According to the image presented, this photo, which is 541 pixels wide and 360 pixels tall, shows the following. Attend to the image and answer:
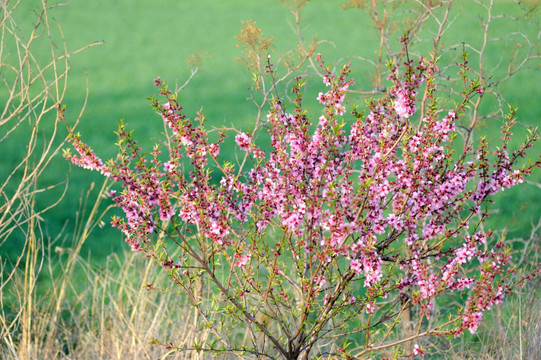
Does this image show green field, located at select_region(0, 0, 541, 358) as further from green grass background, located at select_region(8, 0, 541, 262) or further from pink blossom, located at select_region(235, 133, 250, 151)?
pink blossom, located at select_region(235, 133, 250, 151)

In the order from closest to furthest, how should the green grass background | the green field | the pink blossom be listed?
the pink blossom < the green field < the green grass background

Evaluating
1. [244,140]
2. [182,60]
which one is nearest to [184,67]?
[182,60]

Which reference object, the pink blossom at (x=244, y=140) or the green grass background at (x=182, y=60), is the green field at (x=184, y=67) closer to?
the green grass background at (x=182, y=60)

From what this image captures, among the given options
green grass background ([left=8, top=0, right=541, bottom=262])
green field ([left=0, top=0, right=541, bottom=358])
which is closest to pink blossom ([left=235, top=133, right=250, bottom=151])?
green field ([left=0, top=0, right=541, bottom=358])

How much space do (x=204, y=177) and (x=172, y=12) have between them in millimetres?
12776

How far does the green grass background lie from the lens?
6.84 meters

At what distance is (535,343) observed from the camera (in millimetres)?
3146

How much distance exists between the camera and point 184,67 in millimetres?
11391

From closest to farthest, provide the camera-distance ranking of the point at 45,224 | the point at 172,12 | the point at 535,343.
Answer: the point at 535,343 → the point at 45,224 → the point at 172,12

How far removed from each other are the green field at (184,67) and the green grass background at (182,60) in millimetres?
19

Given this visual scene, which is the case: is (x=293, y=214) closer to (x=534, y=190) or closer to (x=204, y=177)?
(x=204, y=177)

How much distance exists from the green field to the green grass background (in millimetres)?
19

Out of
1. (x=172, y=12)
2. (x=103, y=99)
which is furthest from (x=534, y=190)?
(x=172, y=12)

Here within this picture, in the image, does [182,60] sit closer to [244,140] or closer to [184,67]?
[184,67]
